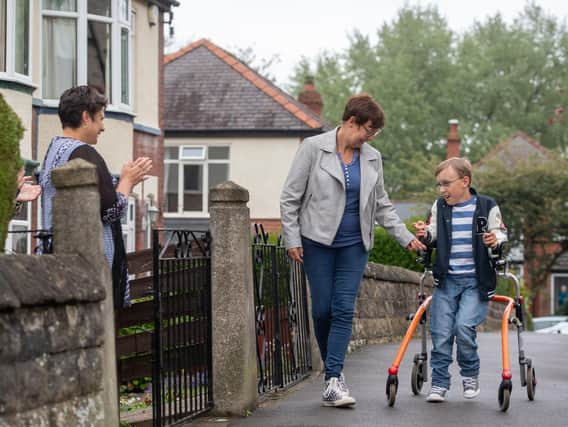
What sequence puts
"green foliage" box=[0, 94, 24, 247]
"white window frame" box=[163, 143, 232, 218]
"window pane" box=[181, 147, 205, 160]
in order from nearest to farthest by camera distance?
1. "green foliage" box=[0, 94, 24, 247]
2. "window pane" box=[181, 147, 205, 160]
3. "white window frame" box=[163, 143, 232, 218]

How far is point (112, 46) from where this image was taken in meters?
22.5

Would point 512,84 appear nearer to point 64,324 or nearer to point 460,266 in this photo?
point 460,266

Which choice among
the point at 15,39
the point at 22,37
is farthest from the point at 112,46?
the point at 15,39

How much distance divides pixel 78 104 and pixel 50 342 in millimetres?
1913

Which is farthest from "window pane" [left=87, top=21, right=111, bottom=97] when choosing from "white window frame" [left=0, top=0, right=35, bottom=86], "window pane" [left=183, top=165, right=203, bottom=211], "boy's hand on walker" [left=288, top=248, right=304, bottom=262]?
"window pane" [left=183, top=165, right=203, bottom=211]

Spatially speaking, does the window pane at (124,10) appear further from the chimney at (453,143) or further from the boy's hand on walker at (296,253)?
the chimney at (453,143)

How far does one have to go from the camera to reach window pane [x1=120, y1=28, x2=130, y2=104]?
22.9 metres

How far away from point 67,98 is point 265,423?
A: 2262 millimetres

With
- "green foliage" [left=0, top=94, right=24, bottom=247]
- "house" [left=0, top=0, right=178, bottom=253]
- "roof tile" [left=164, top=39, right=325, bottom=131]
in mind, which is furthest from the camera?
"roof tile" [left=164, top=39, right=325, bottom=131]

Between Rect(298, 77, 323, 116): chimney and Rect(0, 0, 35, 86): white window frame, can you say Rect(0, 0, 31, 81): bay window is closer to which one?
Rect(0, 0, 35, 86): white window frame

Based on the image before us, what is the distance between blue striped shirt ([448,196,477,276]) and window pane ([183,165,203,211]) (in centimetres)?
3415

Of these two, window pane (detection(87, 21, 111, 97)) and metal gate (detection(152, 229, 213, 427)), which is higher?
window pane (detection(87, 21, 111, 97))

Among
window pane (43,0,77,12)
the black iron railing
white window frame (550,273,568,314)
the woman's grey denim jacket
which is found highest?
window pane (43,0,77,12)

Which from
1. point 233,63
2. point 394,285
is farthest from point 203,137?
point 394,285
